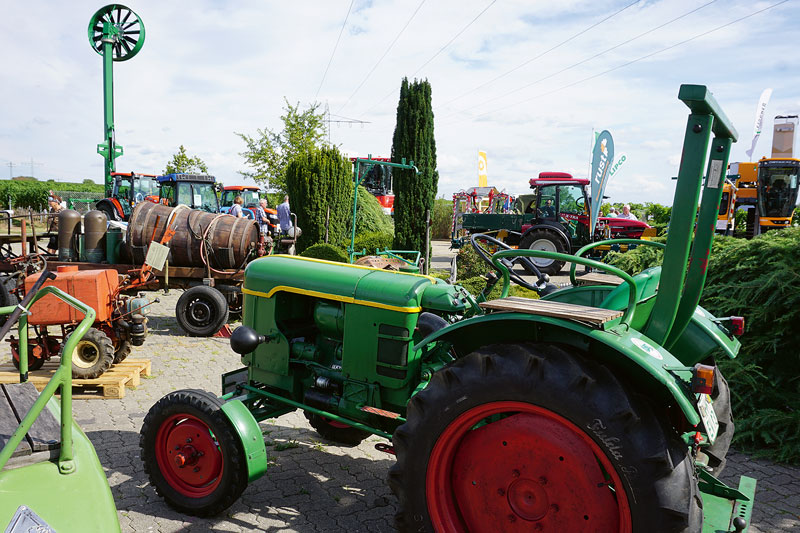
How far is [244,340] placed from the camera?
3076mm

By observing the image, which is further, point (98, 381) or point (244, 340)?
point (98, 381)

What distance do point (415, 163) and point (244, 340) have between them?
10.7 m

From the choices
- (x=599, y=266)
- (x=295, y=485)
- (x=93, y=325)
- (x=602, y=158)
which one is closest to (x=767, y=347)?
(x=599, y=266)

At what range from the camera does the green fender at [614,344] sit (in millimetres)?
1935

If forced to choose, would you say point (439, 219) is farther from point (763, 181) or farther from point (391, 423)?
point (391, 423)

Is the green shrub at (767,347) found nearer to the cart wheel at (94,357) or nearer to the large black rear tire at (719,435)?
the large black rear tire at (719,435)

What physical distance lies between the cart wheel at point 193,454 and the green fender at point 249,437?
0.03 metres

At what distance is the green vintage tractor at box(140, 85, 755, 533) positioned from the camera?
1914 millimetres

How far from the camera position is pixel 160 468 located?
3.04 m

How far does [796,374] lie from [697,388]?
3.00m

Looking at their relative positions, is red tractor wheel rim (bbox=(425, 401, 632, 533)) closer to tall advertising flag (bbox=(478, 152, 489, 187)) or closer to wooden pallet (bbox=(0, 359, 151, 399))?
wooden pallet (bbox=(0, 359, 151, 399))

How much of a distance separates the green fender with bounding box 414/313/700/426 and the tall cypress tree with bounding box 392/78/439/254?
10.6 meters

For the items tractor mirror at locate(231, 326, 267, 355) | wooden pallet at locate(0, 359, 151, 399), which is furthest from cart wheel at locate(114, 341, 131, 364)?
tractor mirror at locate(231, 326, 267, 355)

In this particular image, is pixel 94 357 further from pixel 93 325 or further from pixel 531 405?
pixel 531 405
